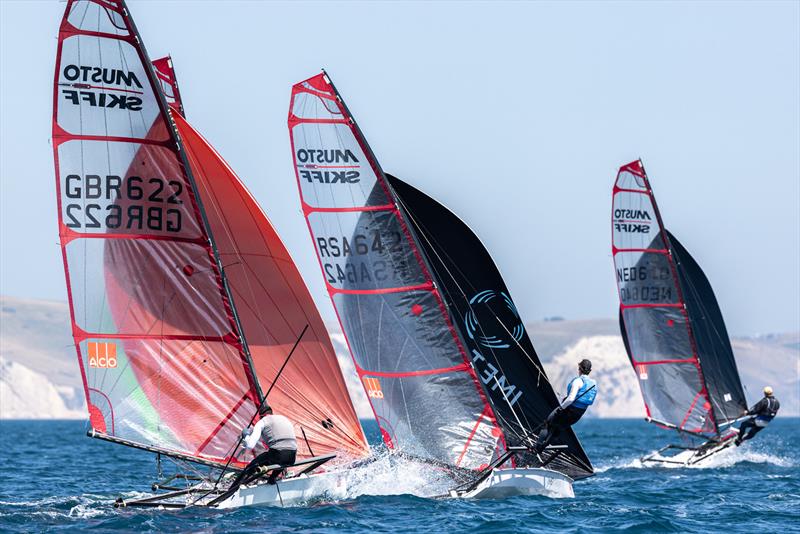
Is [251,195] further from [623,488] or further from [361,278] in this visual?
[623,488]

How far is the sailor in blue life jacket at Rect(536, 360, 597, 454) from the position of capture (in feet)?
61.0

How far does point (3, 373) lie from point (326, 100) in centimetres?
13455

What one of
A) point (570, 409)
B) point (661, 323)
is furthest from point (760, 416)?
point (570, 409)

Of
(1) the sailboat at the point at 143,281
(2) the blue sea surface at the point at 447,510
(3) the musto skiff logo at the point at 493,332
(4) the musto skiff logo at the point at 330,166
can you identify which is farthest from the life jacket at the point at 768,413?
(1) the sailboat at the point at 143,281

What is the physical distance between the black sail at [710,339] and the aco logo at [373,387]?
1175cm

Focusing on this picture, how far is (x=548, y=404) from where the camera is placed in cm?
2042

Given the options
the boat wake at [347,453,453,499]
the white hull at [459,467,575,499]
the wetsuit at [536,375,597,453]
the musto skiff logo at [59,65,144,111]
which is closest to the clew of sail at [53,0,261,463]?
the musto skiff logo at [59,65,144,111]

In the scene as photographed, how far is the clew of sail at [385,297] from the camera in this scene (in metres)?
19.7

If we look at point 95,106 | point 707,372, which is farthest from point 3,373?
point 95,106

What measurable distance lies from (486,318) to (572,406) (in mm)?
2545

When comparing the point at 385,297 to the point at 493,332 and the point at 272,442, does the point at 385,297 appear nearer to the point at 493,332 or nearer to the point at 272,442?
the point at 493,332

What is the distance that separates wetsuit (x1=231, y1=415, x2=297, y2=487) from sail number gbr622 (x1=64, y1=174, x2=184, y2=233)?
286 centimetres

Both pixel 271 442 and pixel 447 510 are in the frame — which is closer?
pixel 271 442

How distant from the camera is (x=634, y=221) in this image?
2941 centimetres
